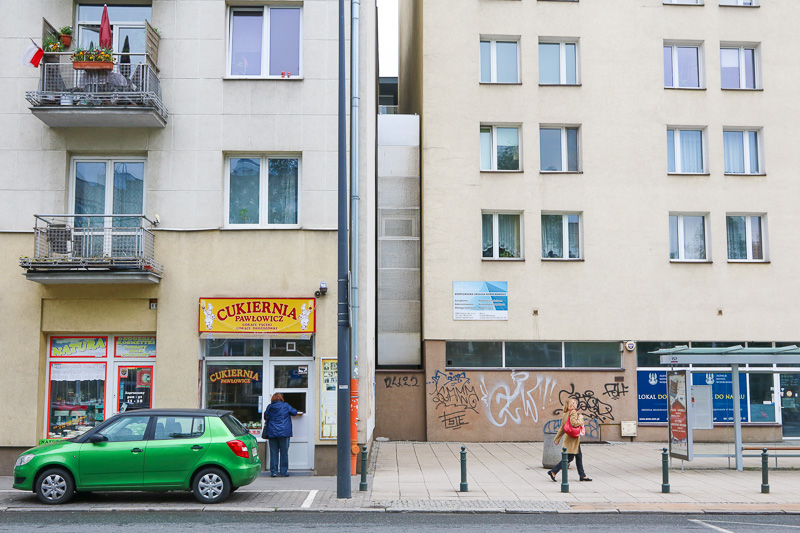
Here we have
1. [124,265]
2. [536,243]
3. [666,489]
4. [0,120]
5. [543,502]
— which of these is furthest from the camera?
[536,243]

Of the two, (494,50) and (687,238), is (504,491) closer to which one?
(687,238)

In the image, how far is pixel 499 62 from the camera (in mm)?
23688

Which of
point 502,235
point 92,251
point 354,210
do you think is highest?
point 502,235

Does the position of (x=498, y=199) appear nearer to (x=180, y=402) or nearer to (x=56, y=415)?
(x=180, y=402)

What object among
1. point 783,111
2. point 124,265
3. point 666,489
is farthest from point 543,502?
point 783,111

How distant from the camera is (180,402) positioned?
15.2 metres

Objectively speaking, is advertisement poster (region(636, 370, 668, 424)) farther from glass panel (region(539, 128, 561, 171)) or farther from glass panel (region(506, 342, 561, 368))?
glass panel (region(539, 128, 561, 171))

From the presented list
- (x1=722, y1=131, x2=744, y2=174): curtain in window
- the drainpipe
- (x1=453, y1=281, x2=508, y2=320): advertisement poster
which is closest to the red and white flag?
the drainpipe

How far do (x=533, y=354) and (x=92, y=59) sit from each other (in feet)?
44.9

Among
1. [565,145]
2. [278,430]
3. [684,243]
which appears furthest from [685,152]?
[278,430]

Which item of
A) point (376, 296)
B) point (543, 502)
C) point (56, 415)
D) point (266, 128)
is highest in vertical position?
point (266, 128)

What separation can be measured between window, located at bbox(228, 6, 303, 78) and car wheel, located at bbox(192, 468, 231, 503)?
317 inches

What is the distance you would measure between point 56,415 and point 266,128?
6.94 meters

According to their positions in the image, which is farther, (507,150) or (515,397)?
(507,150)
